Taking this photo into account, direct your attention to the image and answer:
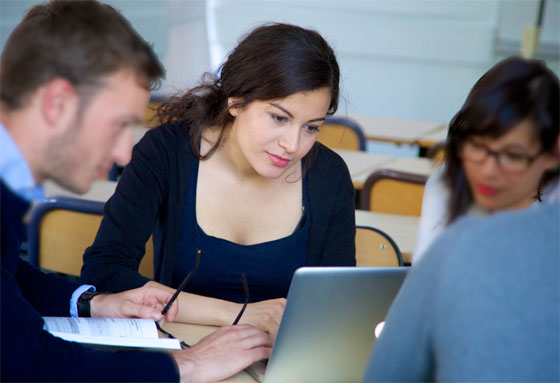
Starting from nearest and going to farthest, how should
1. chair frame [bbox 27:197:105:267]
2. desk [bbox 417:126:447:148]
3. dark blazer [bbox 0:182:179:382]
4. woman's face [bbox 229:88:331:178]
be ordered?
dark blazer [bbox 0:182:179:382]
woman's face [bbox 229:88:331:178]
chair frame [bbox 27:197:105:267]
desk [bbox 417:126:447:148]

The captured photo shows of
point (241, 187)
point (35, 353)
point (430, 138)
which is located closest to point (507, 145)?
point (35, 353)

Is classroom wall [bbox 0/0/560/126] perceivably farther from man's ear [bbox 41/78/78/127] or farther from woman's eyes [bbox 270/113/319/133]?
man's ear [bbox 41/78/78/127]

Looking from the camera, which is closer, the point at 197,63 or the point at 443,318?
the point at 443,318

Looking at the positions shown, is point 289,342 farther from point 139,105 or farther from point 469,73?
point 469,73

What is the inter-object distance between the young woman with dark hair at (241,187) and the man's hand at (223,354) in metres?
0.18

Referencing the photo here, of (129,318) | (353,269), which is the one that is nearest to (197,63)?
(129,318)

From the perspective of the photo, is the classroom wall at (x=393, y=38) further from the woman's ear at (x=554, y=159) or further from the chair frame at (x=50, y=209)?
the woman's ear at (x=554, y=159)

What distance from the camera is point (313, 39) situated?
170 centimetres

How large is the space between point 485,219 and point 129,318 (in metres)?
0.90

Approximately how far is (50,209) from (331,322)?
3.53ft

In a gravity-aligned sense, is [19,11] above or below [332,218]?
above

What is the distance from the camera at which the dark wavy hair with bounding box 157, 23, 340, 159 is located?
162 cm

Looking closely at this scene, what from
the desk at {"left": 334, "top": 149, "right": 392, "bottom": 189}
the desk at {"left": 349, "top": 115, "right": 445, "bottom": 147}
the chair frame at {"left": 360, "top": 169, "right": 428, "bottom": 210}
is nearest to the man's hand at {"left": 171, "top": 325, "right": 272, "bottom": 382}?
the chair frame at {"left": 360, "top": 169, "right": 428, "bottom": 210}

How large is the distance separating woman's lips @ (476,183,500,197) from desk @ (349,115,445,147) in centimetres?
325
